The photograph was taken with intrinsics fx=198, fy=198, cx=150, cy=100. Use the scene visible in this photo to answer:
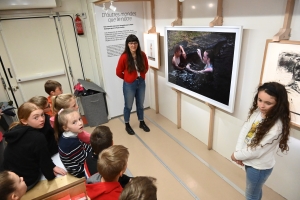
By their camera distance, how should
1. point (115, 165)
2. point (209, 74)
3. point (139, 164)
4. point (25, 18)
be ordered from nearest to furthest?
point (115, 165) < point (209, 74) < point (139, 164) < point (25, 18)

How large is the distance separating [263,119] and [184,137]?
1.73 metres

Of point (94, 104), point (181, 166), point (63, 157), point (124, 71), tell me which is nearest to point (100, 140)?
point (63, 157)

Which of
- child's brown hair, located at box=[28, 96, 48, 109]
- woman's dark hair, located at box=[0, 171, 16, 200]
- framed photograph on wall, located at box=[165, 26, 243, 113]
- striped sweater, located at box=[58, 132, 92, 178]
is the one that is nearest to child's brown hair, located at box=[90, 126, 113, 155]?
striped sweater, located at box=[58, 132, 92, 178]

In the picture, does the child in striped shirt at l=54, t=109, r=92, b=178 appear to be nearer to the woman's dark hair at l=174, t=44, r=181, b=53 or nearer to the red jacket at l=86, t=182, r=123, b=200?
the red jacket at l=86, t=182, r=123, b=200

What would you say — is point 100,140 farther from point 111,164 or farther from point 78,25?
point 78,25

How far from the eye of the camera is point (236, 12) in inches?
75.9

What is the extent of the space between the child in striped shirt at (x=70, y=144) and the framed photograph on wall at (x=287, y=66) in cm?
167

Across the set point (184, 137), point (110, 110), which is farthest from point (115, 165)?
point (110, 110)

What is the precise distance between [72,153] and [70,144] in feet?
0.26

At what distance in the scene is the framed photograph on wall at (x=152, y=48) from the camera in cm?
310

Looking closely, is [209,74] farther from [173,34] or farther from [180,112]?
[180,112]

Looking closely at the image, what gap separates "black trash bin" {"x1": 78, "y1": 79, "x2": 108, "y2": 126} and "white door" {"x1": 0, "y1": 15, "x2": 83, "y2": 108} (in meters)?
0.57

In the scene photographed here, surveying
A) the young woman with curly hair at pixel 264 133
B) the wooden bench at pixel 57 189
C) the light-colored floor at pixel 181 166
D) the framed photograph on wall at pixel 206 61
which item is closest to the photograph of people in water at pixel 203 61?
the framed photograph on wall at pixel 206 61

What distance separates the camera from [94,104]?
3.43 m
